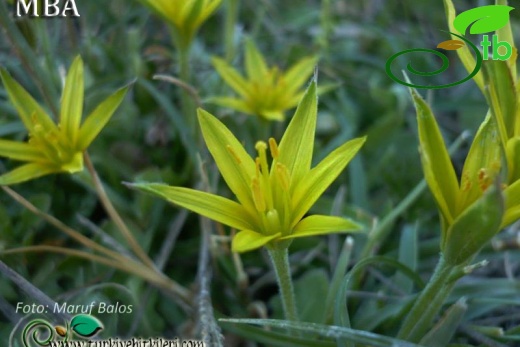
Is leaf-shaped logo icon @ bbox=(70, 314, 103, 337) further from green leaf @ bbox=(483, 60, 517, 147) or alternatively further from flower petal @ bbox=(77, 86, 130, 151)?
green leaf @ bbox=(483, 60, 517, 147)

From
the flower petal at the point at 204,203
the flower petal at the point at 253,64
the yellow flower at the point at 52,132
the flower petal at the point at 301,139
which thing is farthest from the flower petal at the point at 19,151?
the flower petal at the point at 253,64

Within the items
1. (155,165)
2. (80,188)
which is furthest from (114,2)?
(80,188)

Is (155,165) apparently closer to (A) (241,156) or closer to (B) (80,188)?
(B) (80,188)

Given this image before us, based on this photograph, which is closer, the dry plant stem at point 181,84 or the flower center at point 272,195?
the flower center at point 272,195

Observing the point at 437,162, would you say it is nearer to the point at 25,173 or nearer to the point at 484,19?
the point at 484,19

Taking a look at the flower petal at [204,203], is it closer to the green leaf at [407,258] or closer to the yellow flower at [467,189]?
the yellow flower at [467,189]

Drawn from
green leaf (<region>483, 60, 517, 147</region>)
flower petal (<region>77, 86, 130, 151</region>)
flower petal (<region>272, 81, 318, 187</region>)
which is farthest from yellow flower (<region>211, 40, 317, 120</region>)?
green leaf (<region>483, 60, 517, 147</region>)
